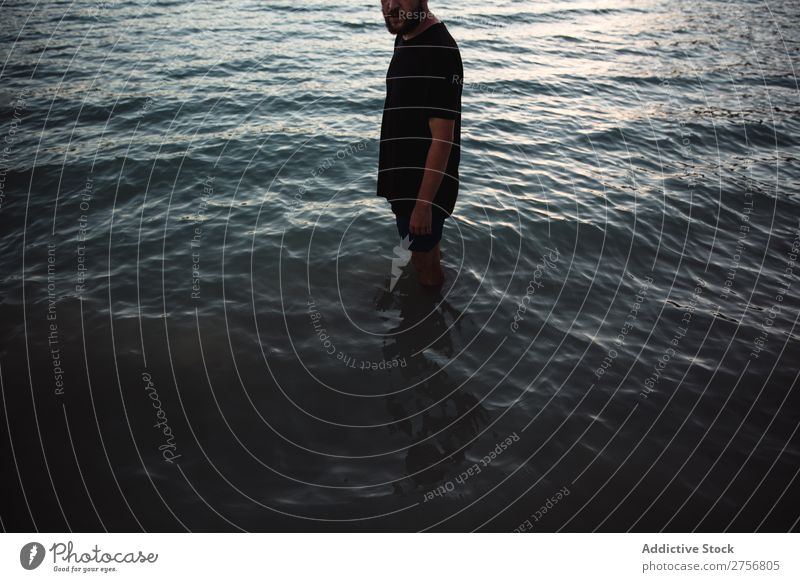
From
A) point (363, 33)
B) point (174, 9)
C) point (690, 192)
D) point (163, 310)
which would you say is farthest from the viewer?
point (174, 9)

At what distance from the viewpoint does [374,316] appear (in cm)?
563

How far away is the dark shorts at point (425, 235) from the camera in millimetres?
5086

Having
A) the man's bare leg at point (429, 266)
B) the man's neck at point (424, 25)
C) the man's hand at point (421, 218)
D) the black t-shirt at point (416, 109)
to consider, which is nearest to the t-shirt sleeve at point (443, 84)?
the black t-shirt at point (416, 109)

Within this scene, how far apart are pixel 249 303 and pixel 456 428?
2.52 meters

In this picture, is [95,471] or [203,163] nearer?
[95,471]

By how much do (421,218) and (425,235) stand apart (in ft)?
1.13

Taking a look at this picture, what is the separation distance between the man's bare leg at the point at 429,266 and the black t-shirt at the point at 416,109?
0.63m

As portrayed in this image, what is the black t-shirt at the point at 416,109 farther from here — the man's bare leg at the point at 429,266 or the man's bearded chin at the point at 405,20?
the man's bare leg at the point at 429,266

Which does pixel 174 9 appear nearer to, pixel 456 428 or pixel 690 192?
pixel 690 192

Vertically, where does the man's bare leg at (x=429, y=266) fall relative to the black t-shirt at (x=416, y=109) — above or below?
below

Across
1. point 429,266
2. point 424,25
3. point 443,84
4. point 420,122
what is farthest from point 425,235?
point 424,25

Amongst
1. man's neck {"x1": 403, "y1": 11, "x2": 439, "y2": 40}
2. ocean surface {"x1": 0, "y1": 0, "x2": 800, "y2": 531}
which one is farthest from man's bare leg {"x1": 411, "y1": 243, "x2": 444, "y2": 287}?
man's neck {"x1": 403, "y1": 11, "x2": 439, "y2": 40}

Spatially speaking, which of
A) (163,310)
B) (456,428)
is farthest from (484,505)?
(163,310)

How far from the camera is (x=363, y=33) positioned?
47.1ft
